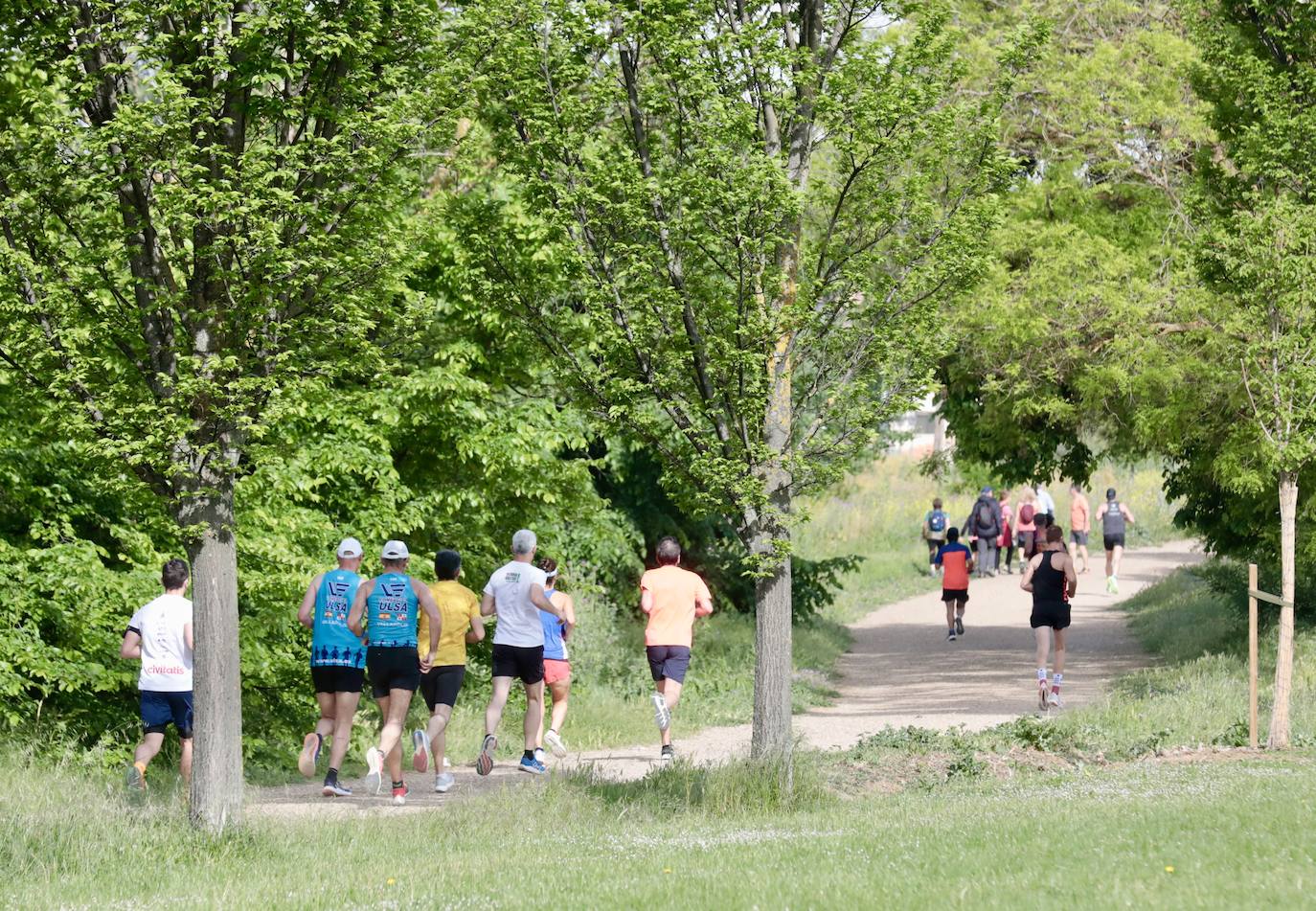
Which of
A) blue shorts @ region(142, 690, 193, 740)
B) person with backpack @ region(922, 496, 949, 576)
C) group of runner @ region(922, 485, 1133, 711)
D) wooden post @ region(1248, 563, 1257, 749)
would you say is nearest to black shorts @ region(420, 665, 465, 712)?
blue shorts @ region(142, 690, 193, 740)

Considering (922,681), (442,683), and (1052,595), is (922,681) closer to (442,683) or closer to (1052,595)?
(1052,595)

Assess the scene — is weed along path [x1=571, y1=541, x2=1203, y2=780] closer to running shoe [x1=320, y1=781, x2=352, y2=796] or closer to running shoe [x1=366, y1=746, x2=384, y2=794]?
running shoe [x1=366, y1=746, x2=384, y2=794]

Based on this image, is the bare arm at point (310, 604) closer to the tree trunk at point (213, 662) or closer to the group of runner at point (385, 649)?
→ the group of runner at point (385, 649)

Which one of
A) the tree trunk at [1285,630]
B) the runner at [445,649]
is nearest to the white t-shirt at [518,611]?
the runner at [445,649]

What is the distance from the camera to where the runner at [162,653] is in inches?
430

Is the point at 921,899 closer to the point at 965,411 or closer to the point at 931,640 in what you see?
the point at 965,411

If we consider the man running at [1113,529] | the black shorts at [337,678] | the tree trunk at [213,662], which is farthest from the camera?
the man running at [1113,529]

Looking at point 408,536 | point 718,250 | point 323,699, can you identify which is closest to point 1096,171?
point 408,536

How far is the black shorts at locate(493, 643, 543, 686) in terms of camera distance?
39.3 feet

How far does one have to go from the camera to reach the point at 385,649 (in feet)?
35.3

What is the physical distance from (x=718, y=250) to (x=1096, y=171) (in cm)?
1199

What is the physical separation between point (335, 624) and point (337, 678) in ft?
1.30

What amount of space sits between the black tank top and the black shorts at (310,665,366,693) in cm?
783

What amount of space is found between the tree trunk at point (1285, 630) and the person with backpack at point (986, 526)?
67.6ft
